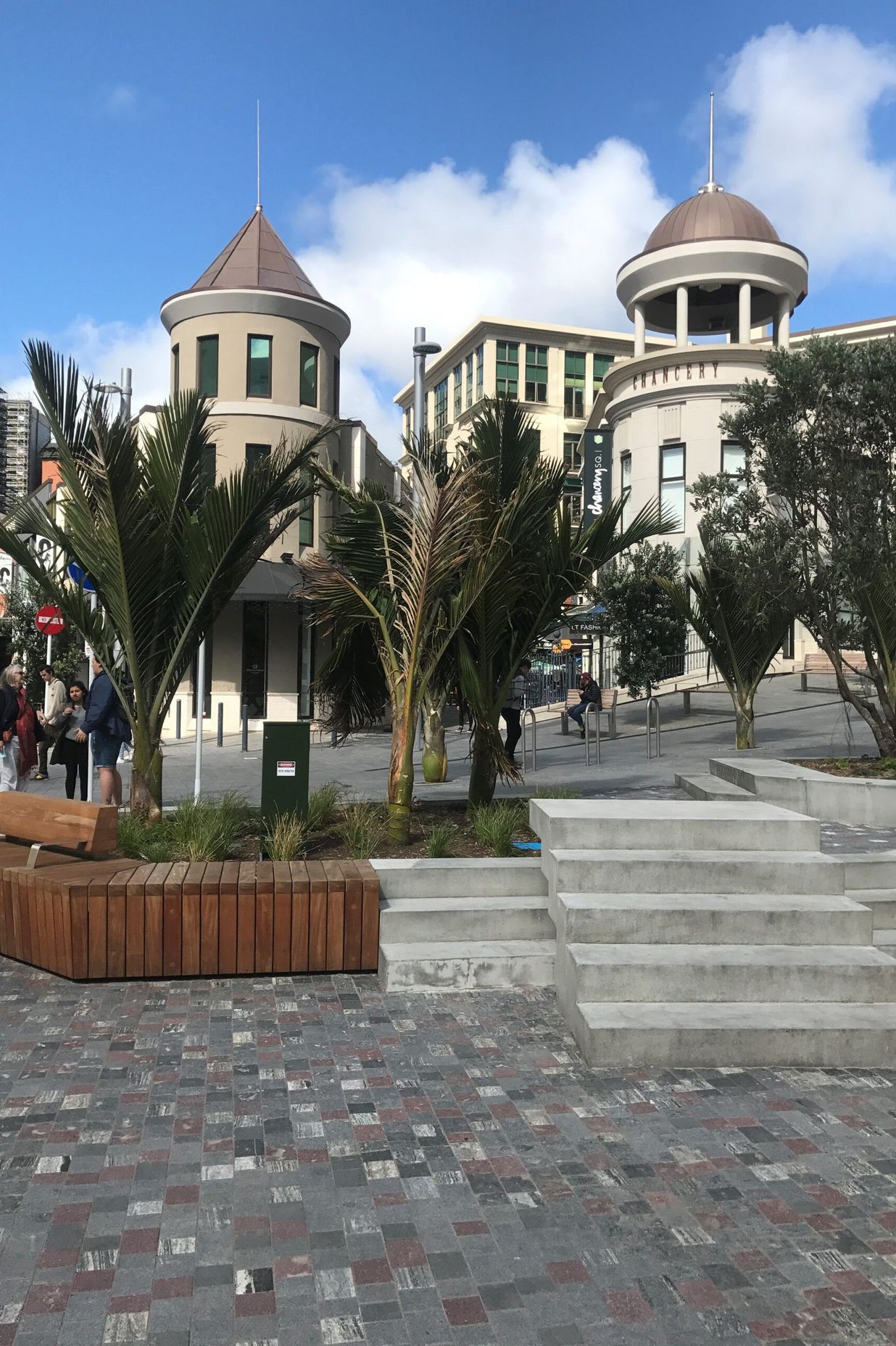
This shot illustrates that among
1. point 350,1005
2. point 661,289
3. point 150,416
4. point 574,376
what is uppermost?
point 574,376

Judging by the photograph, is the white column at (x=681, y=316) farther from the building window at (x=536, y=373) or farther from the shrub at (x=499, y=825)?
the building window at (x=536, y=373)

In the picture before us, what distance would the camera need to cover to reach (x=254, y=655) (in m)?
29.2

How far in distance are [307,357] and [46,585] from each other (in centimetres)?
2333

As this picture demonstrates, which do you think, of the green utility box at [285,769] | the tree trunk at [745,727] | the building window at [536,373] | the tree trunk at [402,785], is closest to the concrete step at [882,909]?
the tree trunk at [402,785]

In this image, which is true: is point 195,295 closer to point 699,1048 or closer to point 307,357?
point 307,357

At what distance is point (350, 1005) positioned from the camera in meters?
5.82

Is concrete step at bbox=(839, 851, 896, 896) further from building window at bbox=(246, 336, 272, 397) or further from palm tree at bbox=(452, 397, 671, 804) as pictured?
building window at bbox=(246, 336, 272, 397)

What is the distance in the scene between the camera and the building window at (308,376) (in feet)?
100

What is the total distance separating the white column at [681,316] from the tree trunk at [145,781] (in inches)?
1241

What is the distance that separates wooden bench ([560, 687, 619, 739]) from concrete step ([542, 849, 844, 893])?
1472cm

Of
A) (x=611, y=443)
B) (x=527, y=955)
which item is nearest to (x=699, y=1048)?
(x=527, y=955)

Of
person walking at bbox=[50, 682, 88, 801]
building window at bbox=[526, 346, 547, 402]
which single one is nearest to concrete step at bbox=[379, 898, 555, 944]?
person walking at bbox=[50, 682, 88, 801]

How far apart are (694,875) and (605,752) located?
12.7 meters

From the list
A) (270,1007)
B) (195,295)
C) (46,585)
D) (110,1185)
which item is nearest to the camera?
(110,1185)
